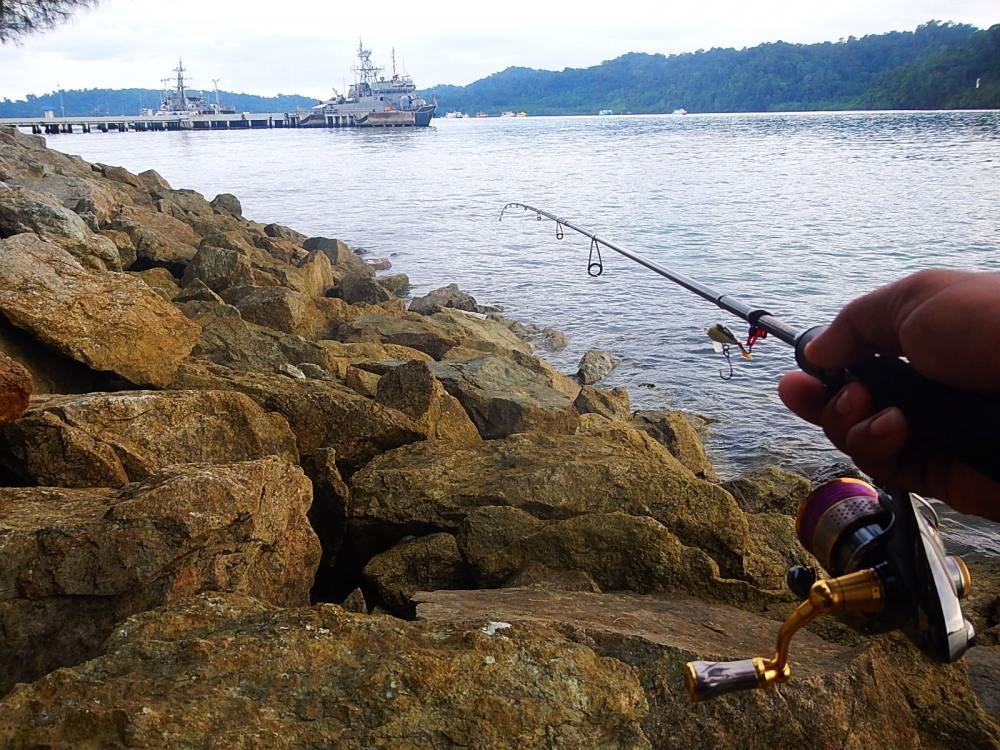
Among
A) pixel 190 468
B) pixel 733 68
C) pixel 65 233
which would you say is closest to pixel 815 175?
pixel 65 233

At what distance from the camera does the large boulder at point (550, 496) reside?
3918 mm

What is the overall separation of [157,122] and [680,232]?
12079 cm

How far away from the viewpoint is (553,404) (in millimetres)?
7242

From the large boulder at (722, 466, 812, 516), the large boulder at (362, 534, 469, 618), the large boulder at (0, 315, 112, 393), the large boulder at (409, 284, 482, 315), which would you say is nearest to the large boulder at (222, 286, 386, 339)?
the large boulder at (0, 315, 112, 393)

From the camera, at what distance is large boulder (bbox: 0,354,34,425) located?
Answer: 3.50 metres

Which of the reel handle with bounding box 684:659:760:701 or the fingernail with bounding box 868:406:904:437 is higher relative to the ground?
the fingernail with bounding box 868:406:904:437

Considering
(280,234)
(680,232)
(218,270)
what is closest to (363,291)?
(218,270)

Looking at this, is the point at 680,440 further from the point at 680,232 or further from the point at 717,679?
the point at 680,232

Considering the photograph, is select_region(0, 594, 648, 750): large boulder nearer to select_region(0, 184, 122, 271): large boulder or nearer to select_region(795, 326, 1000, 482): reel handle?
select_region(795, 326, 1000, 482): reel handle

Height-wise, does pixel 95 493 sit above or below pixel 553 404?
above

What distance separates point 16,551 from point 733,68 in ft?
611

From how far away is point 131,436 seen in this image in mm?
3930

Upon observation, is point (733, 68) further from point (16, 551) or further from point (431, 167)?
point (16, 551)

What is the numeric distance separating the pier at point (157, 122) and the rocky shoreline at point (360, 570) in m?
108
